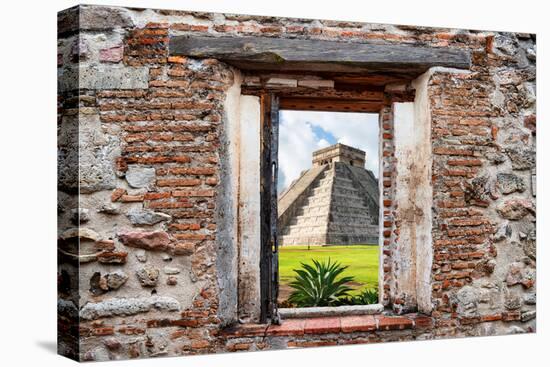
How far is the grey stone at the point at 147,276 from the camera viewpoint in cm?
468

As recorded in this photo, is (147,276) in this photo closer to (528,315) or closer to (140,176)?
(140,176)

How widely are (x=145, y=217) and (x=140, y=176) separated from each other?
0.31 meters

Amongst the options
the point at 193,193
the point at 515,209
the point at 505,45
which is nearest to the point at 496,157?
the point at 515,209

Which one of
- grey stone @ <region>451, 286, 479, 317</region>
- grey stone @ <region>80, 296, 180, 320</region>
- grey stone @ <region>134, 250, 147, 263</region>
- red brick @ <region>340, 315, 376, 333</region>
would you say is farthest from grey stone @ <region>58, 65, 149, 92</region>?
grey stone @ <region>451, 286, 479, 317</region>

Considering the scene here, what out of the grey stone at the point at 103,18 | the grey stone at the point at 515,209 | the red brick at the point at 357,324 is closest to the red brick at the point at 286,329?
the red brick at the point at 357,324

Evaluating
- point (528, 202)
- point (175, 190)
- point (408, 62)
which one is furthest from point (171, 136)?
point (528, 202)

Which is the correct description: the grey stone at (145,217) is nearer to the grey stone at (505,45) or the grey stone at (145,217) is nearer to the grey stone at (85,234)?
→ the grey stone at (85,234)

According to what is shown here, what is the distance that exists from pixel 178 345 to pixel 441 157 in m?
2.61

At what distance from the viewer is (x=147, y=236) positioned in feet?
15.4

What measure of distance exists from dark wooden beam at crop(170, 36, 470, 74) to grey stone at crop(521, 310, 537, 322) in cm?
222

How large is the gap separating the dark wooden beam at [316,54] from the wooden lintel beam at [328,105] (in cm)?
33

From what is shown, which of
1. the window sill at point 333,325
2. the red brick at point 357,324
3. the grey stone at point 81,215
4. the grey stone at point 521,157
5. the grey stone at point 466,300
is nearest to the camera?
the grey stone at point 81,215

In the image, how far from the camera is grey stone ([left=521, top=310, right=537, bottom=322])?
5.57m

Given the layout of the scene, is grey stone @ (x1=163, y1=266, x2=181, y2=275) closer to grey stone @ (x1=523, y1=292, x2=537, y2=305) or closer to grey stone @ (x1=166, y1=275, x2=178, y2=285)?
grey stone @ (x1=166, y1=275, x2=178, y2=285)
